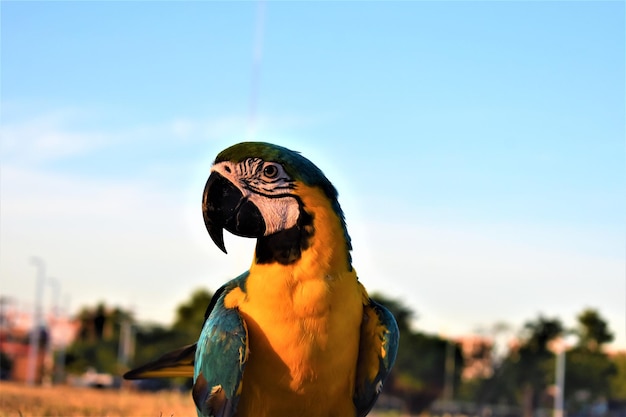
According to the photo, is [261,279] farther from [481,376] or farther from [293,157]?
[481,376]

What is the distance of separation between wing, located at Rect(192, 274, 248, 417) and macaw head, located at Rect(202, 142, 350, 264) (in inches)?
14.0

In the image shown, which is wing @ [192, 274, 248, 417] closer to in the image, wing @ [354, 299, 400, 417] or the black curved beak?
the black curved beak

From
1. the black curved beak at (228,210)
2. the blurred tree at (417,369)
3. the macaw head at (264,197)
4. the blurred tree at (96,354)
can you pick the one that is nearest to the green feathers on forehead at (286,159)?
the macaw head at (264,197)

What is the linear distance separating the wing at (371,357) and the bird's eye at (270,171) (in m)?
0.82

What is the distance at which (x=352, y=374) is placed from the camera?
421 cm

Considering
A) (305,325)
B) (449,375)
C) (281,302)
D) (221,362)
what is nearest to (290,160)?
(281,302)

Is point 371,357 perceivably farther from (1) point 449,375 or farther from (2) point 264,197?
(1) point 449,375

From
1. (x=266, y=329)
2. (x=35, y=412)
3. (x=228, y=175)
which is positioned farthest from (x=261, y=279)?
(x=35, y=412)

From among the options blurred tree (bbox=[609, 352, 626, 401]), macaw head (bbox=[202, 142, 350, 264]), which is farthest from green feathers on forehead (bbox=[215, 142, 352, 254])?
blurred tree (bbox=[609, 352, 626, 401])

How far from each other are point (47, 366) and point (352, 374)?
5802 centimetres

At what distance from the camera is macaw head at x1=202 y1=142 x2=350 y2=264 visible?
13.2 feet

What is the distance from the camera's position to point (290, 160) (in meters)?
4.11

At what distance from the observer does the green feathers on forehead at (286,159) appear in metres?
4.08

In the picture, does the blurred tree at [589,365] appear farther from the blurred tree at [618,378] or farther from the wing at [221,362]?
the wing at [221,362]
